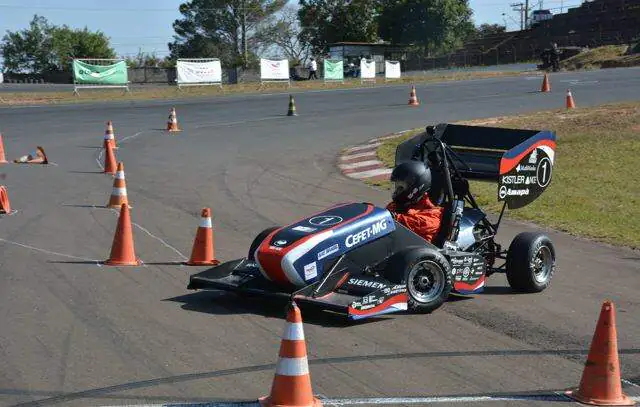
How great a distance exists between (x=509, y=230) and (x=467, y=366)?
6287 millimetres

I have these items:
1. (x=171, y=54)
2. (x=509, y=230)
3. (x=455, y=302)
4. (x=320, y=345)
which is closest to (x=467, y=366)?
(x=320, y=345)

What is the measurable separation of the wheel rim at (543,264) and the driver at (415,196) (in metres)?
1.16

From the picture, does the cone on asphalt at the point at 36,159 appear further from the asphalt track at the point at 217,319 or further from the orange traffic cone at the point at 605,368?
the orange traffic cone at the point at 605,368

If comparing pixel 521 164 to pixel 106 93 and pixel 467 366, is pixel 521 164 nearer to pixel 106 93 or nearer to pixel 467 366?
pixel 467 366

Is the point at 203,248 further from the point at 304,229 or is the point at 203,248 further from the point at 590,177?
the point at 590,177

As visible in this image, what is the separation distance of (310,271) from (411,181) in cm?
144

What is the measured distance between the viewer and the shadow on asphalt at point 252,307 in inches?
286

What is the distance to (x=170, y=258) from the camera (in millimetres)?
9766

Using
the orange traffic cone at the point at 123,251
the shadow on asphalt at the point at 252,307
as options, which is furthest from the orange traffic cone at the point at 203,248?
the shadow on asphalt at the point at 252,307

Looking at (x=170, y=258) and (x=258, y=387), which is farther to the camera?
(x=170, y=258)

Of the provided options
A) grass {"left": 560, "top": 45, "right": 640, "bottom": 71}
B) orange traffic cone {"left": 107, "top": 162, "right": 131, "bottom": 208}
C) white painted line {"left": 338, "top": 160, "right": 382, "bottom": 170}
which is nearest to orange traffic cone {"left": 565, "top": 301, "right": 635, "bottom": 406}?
orange traffic cone {"left": 107, "top": 162, "right": 131, "bottom": 208}

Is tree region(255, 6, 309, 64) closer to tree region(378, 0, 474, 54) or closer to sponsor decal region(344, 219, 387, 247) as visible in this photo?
tree region(378, 0, 474, 54)

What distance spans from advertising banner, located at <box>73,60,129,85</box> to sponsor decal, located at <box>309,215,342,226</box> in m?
34.7

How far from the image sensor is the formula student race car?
730 cm
